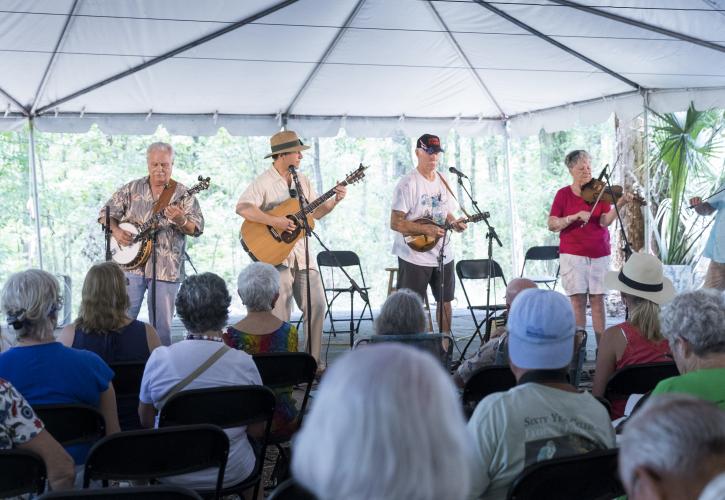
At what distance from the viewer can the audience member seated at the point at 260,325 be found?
4168 millimetres

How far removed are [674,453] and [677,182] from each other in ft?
34.6

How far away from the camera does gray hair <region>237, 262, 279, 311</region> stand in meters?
4.19

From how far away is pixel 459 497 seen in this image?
119cm

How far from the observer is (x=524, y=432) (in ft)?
7.44

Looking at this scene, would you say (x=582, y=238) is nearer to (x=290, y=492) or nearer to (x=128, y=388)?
(x=128, y=388)

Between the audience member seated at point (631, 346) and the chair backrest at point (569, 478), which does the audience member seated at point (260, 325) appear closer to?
the audience member seated at point (631, 346)

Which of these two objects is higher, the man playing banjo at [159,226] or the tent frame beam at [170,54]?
the tent frame beam at [170,54]

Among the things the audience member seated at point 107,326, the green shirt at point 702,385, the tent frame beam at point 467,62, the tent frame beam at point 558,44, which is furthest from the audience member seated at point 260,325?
the tent frame beam at point 558,44

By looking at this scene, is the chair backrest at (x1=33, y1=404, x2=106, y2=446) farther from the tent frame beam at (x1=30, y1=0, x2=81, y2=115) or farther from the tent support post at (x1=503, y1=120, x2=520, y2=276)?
the tent support post at (x1=503, y1=120, x2=520, y2=276)

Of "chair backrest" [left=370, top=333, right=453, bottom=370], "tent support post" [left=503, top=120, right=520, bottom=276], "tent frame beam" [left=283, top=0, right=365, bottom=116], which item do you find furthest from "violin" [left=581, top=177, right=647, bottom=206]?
"chair backrest" [left=370, top=333, right=453, bottom=370]

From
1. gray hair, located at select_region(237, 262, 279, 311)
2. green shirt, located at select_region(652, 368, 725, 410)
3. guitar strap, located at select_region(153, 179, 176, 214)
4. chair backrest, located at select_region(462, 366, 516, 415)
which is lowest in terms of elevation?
chair backrest, located at select_region(462, 366, 516, 415)

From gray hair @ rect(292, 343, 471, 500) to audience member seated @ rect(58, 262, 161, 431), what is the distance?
2795 mm

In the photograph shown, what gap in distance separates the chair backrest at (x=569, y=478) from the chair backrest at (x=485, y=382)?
3.95ft

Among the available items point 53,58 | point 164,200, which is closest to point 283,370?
point 164,200
